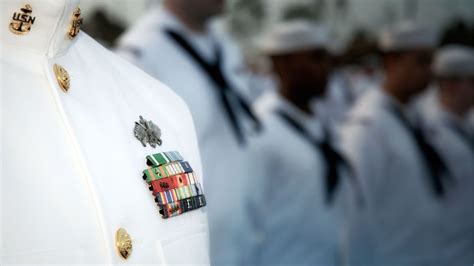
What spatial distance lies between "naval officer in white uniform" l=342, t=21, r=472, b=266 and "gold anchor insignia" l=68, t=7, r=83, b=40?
3.37 m

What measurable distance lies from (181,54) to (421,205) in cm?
197

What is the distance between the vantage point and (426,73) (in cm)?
512

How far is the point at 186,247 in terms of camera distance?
1.50m

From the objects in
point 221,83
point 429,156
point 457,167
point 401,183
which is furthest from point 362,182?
point 221,83

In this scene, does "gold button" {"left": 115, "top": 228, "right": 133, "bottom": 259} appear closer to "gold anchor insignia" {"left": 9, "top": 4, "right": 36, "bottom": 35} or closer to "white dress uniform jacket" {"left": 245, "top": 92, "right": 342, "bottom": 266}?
"gold anchor insignia" {"left": 9, "top": 4, "right": 36, "bottom": 35}

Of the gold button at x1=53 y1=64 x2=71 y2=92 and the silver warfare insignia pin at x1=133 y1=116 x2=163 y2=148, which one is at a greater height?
the gold button at x1=53 y1=64 x2=71 y2=92

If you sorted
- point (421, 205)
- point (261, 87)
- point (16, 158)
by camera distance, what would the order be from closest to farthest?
point (16, 158) < point (421, 205) < point (261, 87)

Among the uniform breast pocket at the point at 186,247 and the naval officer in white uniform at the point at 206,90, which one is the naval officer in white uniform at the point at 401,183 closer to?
the naval officer in white uniform at the point at 206,90

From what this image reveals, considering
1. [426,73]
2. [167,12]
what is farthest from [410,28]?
[167,12]

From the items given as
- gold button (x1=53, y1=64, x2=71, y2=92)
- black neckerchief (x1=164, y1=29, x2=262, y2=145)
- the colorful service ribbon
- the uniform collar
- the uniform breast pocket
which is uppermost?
black neckerchief (x1=164, y1=29, x2=262, y2=145)

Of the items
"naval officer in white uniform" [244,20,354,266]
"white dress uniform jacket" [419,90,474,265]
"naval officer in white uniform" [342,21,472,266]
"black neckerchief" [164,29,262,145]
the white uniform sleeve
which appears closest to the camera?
"black neckerchief" [164,29,262,145]

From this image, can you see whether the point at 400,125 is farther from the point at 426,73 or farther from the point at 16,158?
the point at 16,158

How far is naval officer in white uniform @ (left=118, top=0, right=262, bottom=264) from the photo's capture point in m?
3.33

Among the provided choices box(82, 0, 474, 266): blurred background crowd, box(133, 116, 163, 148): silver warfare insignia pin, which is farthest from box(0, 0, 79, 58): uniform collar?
box(82, 0, 474, 266): blurred background crowd
